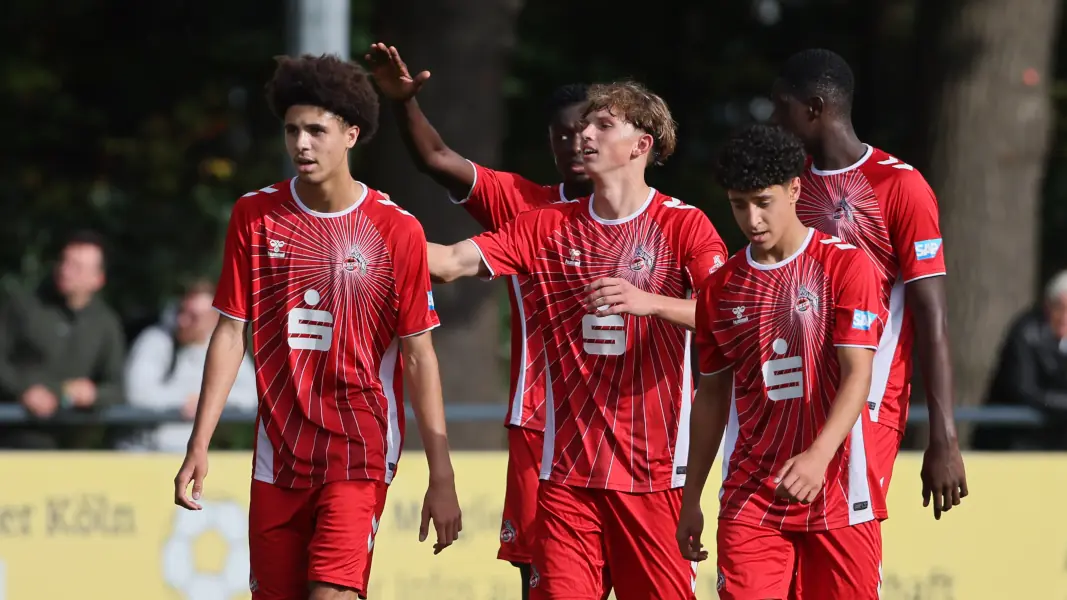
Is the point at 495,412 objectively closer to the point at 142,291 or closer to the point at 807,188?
the point at 807,188

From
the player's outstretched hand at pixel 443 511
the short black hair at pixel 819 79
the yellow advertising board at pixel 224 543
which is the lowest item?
the yellow advertising board at pixel 224 543

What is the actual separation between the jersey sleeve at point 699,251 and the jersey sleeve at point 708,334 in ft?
1.26

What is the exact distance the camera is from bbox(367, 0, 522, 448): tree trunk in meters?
11.6

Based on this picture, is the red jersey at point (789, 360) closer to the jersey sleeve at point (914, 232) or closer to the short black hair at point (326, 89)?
the jersey sleeve at point (914, 232)

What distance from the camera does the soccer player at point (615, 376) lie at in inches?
248

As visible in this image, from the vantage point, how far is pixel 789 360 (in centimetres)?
576

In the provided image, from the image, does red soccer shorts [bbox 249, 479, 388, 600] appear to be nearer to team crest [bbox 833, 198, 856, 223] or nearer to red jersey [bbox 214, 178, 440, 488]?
red jersey [bbox 214, 178, 440, 488]

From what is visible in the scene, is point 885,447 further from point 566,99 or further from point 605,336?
point 566,99

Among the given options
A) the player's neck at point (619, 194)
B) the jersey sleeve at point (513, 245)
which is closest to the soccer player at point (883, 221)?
the player's neck at point (619, 194)

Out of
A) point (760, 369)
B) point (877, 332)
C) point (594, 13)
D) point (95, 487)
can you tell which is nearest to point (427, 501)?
point (760, 369)

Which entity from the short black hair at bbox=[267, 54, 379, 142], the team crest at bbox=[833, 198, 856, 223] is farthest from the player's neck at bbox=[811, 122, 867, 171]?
the short black hair at bbox=[267, 54, 379, 142]

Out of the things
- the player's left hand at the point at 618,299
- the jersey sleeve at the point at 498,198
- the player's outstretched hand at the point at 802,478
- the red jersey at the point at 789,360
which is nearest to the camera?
the player's outstretched hand at the point at 802,478

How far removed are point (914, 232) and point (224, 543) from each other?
14.5 ft

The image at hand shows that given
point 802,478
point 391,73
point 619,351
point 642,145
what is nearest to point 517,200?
point 391,73
